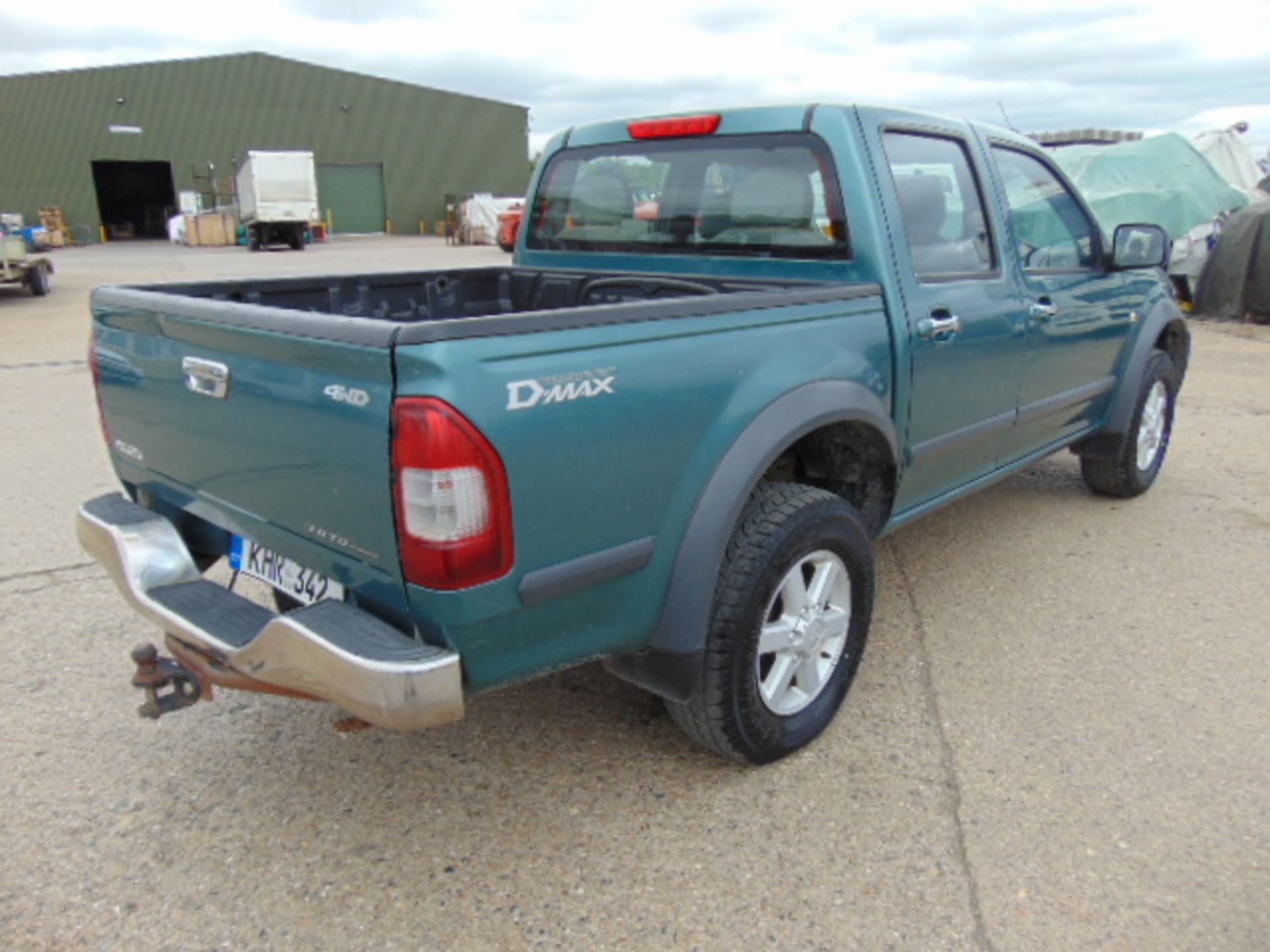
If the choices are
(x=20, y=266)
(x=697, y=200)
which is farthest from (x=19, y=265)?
(x=697, y=200)

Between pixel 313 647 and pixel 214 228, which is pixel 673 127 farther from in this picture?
pixel 214 228

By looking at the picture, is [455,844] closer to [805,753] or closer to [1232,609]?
[805,753]

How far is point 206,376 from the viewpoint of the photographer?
2.37 meters

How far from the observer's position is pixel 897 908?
2232mm

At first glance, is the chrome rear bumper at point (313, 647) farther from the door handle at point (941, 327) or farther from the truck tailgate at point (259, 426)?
the door handle at point (941, 327)

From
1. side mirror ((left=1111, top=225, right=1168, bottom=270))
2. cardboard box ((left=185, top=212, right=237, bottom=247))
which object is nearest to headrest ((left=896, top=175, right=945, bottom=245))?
side mirror ((left=1111, top=225, right=1168, bottom=270))

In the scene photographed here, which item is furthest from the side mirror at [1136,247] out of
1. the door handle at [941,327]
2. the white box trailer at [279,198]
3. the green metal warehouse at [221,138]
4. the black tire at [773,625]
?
the green metal warehouse at [221,138]

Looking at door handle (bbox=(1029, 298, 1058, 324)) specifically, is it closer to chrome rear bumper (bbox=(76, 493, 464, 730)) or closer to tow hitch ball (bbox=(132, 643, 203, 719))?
chrome rear bumper (bbox=(76, 493, 464, 730))

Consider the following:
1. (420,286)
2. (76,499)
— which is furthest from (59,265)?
(420,286)

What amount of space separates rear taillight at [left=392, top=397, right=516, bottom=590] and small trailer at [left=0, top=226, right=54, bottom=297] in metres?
15.7

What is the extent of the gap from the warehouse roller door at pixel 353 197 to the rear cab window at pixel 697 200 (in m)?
38.7

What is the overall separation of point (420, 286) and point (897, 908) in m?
2.83

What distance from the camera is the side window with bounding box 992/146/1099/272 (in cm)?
396

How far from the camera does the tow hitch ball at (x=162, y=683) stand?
236 centimetres
